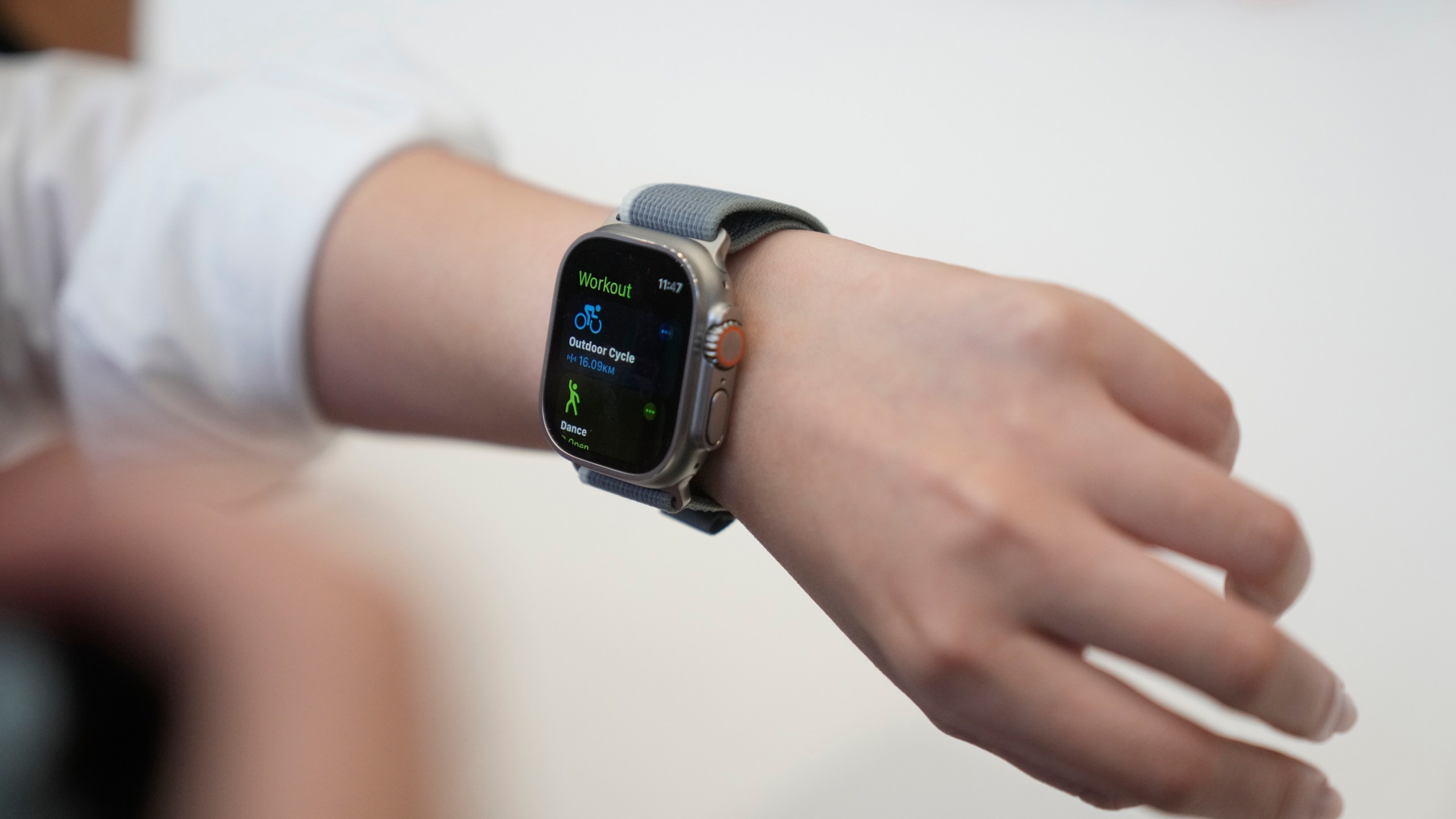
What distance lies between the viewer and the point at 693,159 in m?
0.99

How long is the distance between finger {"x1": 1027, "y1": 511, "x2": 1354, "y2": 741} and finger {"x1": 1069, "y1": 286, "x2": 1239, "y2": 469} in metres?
0.07

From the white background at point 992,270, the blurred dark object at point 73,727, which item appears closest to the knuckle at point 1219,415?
the white background at point 992,270

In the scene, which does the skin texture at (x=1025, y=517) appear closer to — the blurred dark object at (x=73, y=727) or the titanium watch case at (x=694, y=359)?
the titanium watch case at (x=694, y=359)

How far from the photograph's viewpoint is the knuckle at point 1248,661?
38 cm

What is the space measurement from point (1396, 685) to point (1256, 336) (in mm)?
299

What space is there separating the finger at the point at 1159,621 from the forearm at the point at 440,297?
357mm

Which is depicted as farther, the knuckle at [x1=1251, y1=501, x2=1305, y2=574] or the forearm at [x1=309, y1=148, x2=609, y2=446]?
the forearm at [x1=309, y1=148, x2=609, y2=446]

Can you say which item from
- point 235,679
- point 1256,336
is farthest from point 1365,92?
point 235,679

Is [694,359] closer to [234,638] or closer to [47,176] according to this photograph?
[234,638]

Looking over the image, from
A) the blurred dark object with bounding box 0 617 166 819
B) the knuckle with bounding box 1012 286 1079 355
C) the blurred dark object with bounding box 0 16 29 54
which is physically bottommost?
the blurred dark object with bounding box 0 617 166 819

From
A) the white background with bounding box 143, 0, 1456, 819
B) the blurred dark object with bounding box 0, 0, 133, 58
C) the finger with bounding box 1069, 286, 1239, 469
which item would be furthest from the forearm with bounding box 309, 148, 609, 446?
the blurred dark object with bounding box 0, 0, 133, 58

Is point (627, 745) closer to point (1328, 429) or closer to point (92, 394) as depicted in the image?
point (92, 394)

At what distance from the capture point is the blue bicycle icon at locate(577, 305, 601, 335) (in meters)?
0.53

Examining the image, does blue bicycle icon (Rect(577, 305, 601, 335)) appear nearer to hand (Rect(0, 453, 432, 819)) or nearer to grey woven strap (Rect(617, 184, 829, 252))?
grey woven strap (Rect(617, 184, 829, 252))
